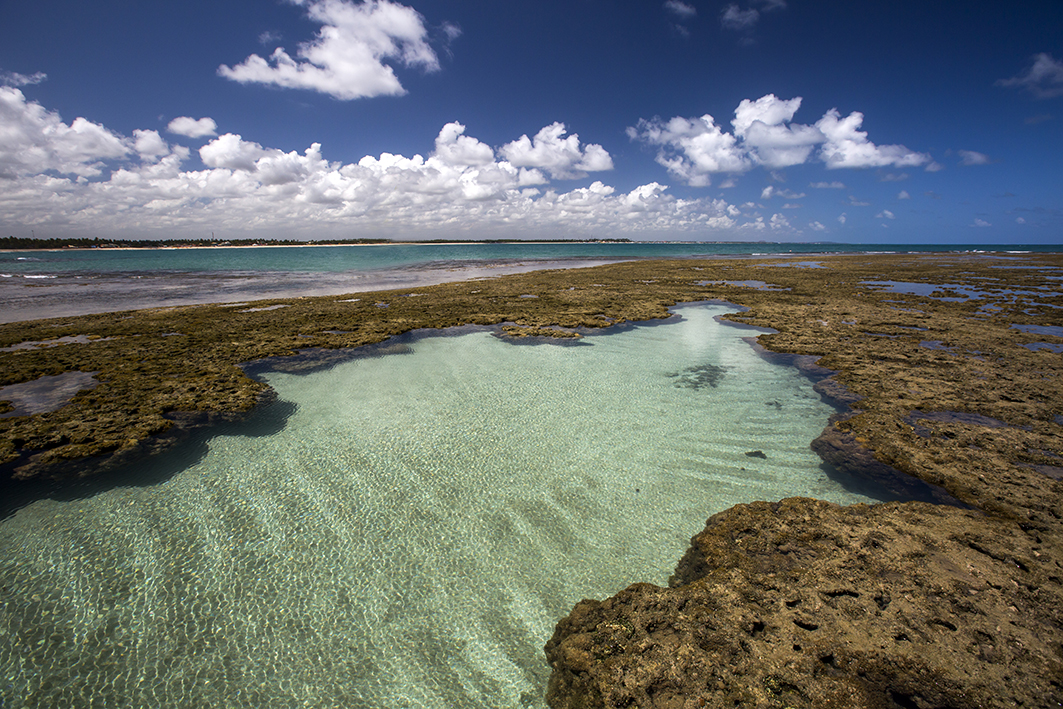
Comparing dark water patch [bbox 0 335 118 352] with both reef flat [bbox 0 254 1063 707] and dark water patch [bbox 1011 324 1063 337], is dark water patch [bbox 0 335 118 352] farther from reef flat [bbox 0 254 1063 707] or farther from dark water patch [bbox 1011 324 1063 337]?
dark water patch [bbox 1011 324 1063 337]

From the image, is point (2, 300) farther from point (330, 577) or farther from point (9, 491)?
point (330, 577)

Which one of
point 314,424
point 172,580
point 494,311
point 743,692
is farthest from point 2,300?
point 743,692

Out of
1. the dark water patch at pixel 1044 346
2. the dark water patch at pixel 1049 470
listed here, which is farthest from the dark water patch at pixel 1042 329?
the dark water patch at pixel 1049 470

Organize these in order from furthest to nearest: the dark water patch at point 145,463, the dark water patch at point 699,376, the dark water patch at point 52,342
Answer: the dark water patch at point 52,342, the dark water patch at point 699,376, the dark water patch at point 145,463

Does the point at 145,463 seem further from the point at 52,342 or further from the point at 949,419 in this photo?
the point at 949,419

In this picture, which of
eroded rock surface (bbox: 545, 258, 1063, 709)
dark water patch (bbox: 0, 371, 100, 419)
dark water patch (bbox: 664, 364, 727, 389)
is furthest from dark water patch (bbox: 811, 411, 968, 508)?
dark water patch (bbox: 0, 371, 100, 419)

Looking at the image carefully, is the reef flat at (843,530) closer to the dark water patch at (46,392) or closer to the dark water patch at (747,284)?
the dark water patch at (46,392)
